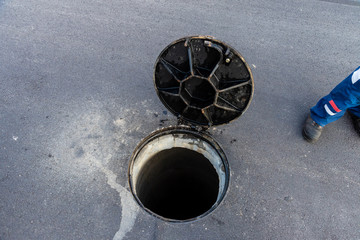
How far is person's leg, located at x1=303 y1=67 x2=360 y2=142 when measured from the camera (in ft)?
9.59

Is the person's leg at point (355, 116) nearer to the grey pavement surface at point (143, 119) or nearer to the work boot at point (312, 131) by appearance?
the grey pavement surface at point (143, 119)

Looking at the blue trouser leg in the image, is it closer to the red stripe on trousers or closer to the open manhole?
the red stripe on trousers

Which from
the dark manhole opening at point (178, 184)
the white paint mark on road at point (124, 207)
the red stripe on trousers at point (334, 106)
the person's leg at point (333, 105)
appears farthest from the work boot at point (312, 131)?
the white paint mark on road at point (124, 207)

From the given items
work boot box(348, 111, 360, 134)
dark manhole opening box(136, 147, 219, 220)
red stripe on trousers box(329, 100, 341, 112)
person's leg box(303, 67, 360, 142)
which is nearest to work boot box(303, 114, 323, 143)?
person's leg box(303, 67, 360, 142)

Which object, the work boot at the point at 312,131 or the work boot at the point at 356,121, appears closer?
the work boot at the point at 312,131

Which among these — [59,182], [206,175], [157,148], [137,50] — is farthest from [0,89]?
[206,175]

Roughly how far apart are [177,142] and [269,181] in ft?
4.49

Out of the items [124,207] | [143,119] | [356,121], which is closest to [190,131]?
[143,119]

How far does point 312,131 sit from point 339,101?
523mm

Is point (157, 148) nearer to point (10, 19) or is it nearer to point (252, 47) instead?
point (252, 47)

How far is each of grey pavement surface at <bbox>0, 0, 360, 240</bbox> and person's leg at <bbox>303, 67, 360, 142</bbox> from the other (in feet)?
0.56

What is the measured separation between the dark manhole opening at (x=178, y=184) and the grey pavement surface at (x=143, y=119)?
549 mm

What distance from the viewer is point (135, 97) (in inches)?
144

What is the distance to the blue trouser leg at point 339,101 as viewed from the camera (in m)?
2.90
